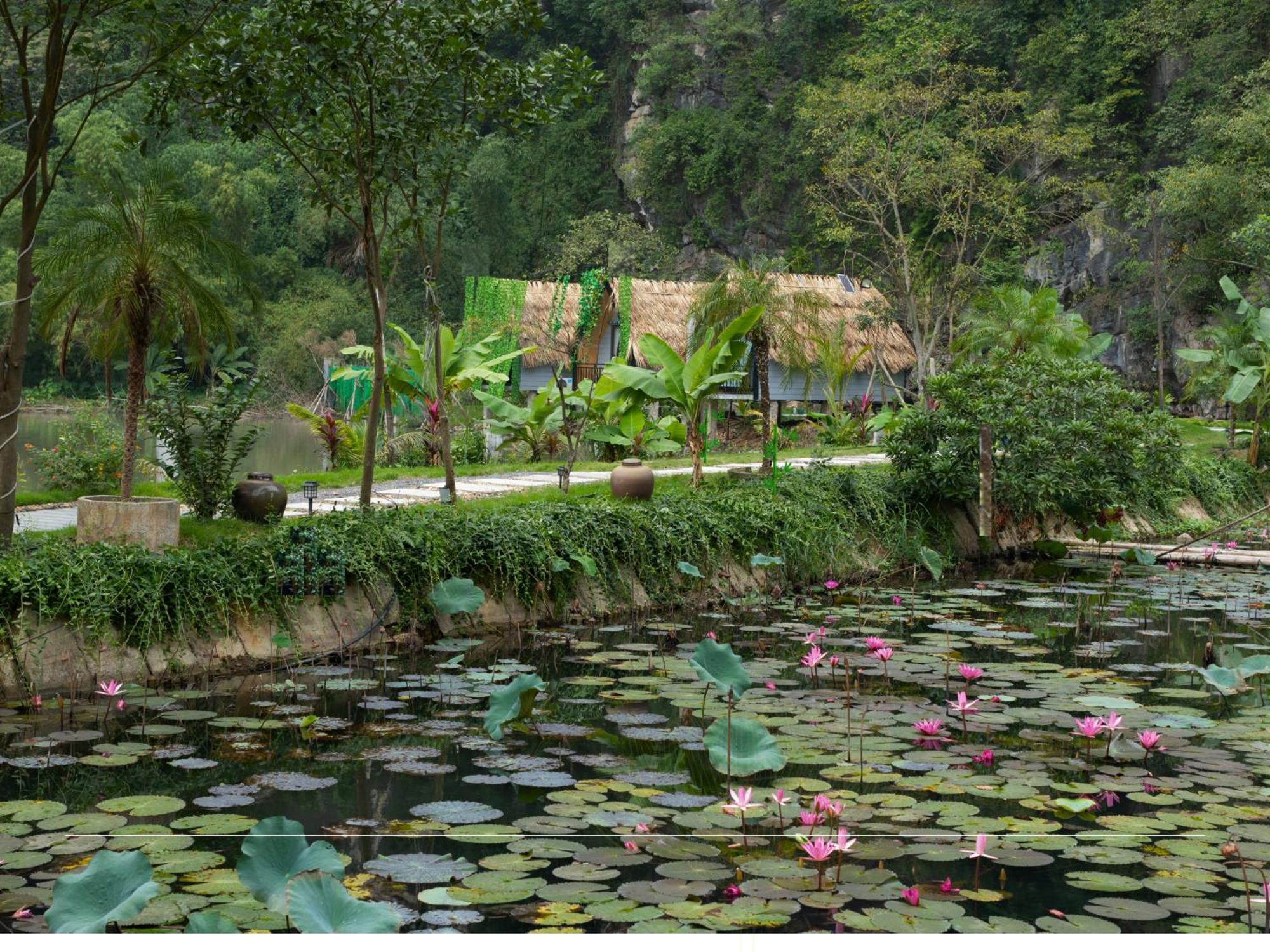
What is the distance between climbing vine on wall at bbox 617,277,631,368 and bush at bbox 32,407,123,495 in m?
13.7

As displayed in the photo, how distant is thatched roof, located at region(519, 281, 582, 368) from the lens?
26812 mm

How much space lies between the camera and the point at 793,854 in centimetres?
425

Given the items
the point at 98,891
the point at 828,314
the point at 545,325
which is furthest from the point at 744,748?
the point at 545,325

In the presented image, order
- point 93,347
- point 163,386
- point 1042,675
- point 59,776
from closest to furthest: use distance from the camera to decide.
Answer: point 59,776 < point 1042,675 < point 163,386 < point 93,347

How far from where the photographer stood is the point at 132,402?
8.95 metres

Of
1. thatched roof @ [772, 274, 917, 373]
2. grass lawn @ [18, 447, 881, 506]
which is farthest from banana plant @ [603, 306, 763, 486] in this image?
thatched roof @ [772, 274, 917, 373]

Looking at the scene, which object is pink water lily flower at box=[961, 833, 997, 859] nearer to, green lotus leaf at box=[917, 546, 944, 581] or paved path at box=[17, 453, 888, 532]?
green lotus leaf at box=[917, 546, 944, 581]

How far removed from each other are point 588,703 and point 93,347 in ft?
16.5

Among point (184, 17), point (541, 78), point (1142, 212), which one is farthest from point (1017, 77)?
point (184, 17)

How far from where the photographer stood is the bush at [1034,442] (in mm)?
12391

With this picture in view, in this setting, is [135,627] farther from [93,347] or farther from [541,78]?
[541,78]

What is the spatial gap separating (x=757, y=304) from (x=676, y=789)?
27.3 ft

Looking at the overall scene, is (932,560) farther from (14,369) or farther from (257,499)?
(14,369)

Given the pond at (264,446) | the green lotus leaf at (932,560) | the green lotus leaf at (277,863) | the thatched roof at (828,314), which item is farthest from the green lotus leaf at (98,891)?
the thatched roof at (828,314)
